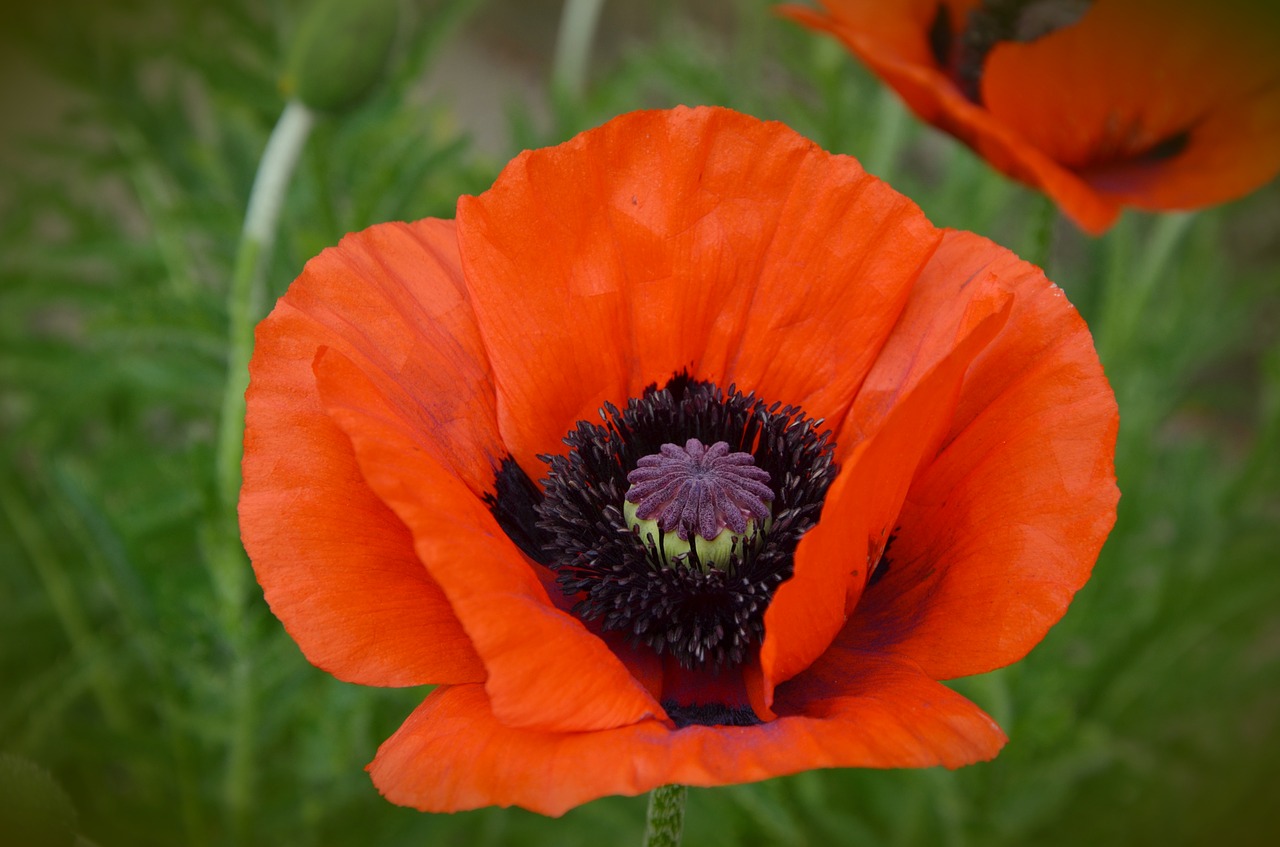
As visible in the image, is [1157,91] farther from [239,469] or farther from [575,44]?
[575,44]

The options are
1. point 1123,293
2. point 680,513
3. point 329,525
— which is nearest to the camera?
point 329,525

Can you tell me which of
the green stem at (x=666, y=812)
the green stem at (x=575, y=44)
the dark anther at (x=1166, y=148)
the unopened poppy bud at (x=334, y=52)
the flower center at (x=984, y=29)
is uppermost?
the green stem at (x=575, y=44)

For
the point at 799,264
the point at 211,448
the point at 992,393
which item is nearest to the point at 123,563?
the point at 211,448

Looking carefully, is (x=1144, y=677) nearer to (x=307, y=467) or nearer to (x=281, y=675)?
(x=281, y=675)

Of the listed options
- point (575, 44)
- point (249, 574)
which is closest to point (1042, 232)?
point (249, 574)

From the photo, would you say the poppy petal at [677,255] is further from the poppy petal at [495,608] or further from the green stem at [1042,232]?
the green stem at [1042,232]

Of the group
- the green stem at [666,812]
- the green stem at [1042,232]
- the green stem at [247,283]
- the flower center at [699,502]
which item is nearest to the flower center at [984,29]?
the green stem at [1042,232]

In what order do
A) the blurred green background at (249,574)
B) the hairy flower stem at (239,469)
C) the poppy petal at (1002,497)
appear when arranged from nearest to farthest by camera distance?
the poppy petal at (1002,497) → the hairy flower stem at (239,469) → the blurred green background at (249,574)

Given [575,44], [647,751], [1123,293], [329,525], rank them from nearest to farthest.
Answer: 1. [647,751]
2. [329,525]
3. [1123,293]
4. [575,44]
